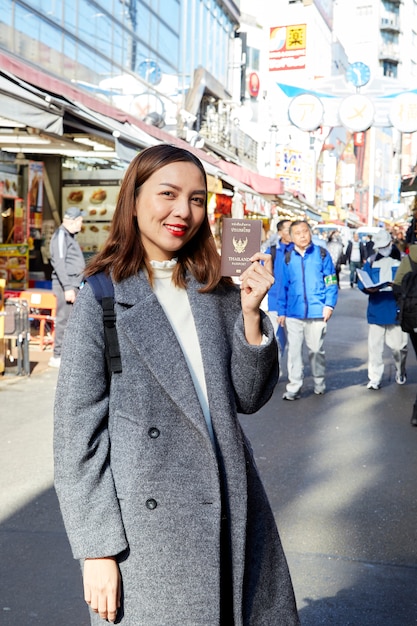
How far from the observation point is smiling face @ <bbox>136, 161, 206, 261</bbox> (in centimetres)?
203

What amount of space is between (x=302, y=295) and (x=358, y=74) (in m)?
11.0

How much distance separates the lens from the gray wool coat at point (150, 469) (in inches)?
72.6

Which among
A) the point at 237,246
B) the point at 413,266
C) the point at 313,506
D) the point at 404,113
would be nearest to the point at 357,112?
the point at 404,113

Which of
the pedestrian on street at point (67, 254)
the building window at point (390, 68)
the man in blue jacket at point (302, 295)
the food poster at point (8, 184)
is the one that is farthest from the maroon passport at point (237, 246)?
the building window at point (390, 68)

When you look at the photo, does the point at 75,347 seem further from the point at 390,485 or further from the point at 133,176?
the point at 390,485

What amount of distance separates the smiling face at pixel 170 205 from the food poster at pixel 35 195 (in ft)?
35.4

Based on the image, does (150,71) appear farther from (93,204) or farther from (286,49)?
(286,49)

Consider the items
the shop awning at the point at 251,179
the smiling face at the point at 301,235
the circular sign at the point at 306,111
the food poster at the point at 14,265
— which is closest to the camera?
the smiling face at the point at 301,235

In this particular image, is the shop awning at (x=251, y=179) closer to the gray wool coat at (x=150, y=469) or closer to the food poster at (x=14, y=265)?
the food poster at (x=14, y=265)

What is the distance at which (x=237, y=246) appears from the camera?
6.91 ft

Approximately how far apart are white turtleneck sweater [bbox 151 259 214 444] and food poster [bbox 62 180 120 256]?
11964mm

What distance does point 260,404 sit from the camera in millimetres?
2133

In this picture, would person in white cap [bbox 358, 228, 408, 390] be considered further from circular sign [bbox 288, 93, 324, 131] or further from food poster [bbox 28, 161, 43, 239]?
circular sign [bbox 288, 93, 324, 131]

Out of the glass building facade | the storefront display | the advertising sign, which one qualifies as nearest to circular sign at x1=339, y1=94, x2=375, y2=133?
the glass building facade
